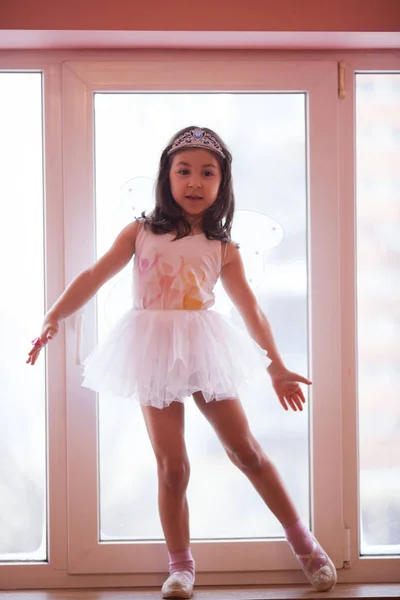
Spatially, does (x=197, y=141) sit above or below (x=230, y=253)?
above

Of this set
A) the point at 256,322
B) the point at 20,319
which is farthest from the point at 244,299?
the point at 20,319

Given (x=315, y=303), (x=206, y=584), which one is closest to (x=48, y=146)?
(x=315, y=303)

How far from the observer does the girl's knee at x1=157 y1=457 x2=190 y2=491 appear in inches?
68.1

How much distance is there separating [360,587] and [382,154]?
1228 mm

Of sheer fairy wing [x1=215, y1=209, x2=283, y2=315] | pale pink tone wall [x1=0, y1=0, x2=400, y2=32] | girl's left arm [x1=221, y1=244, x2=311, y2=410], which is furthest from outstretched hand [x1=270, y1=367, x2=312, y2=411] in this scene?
pale pink tone wall [x1=0, y1=0, x2=400, y2=32]

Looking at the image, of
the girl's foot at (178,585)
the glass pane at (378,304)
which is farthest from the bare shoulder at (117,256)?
the girl's foot at (178,585)

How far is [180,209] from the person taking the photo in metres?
1.79

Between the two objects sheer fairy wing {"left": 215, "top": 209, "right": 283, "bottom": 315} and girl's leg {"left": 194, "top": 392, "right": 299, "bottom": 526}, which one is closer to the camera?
girl's leg {"left": 194, "top": 392, "right": 299, "bottom": 526}

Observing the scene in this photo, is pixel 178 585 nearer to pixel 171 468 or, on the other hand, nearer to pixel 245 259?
pixel 171 468

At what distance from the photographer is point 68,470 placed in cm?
191

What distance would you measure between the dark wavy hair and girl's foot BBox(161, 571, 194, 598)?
2.87 feet

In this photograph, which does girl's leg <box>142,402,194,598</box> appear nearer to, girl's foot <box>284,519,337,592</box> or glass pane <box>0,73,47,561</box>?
girl's foot <box>284,519,337,592</box>

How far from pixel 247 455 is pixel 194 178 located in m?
0.73

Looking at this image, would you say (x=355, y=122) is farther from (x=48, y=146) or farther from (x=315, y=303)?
(x=48, y=146)
